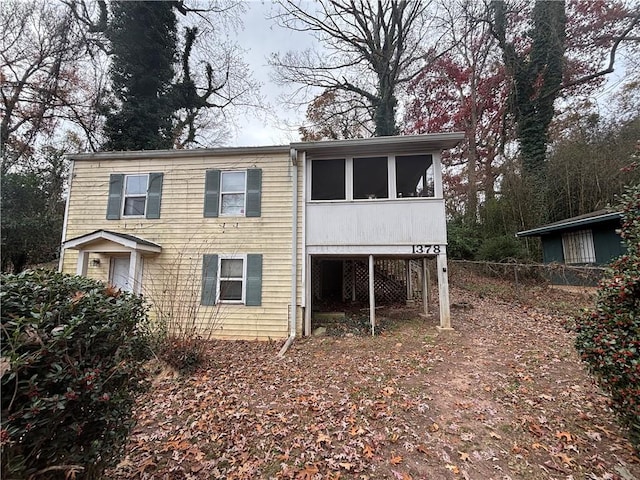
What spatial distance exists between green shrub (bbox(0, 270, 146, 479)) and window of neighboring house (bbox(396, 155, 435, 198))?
7059 mm

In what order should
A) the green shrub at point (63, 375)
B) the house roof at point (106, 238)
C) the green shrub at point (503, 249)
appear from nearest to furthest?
the green shrub at point (63, 375), the house roof at point (106, 238), the green shrub at point (503, 249)

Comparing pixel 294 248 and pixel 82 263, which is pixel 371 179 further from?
pixel 82 263

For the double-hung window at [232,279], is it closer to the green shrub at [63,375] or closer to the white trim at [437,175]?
the white trim at [437,175]

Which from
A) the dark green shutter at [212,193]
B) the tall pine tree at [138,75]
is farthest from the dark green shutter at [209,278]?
the tall pine tree at [138,75]

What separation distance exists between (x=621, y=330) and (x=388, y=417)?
2643 millimetres

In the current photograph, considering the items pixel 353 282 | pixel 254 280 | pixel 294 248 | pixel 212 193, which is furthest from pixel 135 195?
pixel 353 282

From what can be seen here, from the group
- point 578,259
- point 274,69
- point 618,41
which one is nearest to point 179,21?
point 274,69

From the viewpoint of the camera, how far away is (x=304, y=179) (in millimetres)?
8227

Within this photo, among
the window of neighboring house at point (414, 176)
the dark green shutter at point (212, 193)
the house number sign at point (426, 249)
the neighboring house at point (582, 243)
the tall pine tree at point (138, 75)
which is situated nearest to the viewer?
the house number sign at point (426, 249)

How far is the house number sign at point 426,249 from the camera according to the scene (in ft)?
24.7

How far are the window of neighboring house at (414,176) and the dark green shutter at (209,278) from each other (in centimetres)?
534

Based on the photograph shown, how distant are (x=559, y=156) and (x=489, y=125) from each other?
18.4 ft

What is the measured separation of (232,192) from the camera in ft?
27.8

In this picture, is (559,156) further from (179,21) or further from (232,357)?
A: (179,21)
